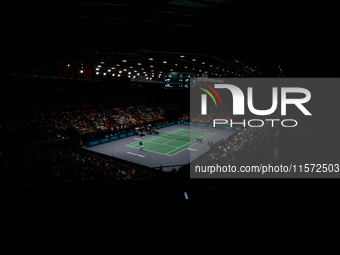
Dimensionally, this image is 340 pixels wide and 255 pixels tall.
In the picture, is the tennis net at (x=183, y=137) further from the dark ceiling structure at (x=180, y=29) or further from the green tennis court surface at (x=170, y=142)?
the dark ceiling structure at (x=180, y=29)

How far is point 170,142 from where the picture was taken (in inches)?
1073

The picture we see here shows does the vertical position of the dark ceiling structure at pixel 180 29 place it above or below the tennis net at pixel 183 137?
above

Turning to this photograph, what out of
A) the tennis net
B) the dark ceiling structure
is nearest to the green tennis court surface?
the tennis net

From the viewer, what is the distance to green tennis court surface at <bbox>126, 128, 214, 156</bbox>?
23.6m

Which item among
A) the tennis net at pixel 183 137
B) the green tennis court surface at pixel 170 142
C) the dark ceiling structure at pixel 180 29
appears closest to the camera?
the dark ceiling structure at pixel 180 29

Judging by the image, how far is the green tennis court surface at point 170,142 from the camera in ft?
77.5

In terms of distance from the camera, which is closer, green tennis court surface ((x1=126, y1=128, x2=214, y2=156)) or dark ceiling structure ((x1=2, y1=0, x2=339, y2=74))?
dark ceiling structure ((x1=2, y1=0, x2=339, y2=74))

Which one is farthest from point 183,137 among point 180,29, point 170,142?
point 180,29

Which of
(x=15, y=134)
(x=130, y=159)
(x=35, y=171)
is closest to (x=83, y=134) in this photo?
(x=15, y=134)

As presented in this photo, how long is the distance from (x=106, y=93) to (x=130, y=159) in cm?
2264

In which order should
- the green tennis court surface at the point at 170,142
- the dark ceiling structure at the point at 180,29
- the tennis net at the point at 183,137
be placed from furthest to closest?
1. the tennis net at the point at 183,137
2. the green tennis court surface at the point at 170,142
3. the dark ceiling structure at the point at 180,29

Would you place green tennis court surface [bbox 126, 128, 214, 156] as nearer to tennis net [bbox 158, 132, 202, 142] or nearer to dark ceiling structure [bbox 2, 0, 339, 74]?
tennis net [bbox 158, 132, 202, 142]

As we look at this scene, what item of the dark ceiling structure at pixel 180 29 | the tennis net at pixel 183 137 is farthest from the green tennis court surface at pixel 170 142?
the dark ceiling structure at pixel 180 29

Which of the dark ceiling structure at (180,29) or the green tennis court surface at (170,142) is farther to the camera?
the green tennis court surface at (170,142)
